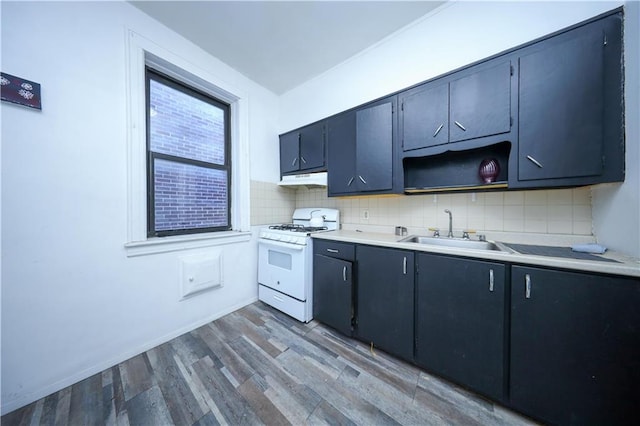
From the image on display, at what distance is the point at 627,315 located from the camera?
0.88 meters

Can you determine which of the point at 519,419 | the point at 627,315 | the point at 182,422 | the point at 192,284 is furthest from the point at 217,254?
the point at 627,315

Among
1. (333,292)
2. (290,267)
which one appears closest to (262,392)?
(333,292)

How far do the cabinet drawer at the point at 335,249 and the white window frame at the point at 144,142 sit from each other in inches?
37.2

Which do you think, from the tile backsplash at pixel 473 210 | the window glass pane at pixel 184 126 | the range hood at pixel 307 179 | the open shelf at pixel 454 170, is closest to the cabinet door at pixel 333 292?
the tile backsplash at pixel 473 210

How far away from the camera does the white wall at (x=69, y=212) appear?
118 centimetres

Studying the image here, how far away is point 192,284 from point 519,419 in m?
2.53

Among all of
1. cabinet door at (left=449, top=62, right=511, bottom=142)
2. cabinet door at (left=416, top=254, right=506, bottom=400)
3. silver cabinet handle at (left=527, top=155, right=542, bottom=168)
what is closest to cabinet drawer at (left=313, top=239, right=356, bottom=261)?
cabinet door at (left=416, top=254, right=506, bottom=400)

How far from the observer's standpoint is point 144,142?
167 centimetres

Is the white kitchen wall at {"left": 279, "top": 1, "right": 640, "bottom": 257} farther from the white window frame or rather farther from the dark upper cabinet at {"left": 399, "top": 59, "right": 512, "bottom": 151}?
the white window frame

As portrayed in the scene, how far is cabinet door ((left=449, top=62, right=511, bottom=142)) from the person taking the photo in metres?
1.30

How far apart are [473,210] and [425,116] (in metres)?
0.90

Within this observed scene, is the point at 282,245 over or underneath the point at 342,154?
underneath

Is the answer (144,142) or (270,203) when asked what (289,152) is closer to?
(270,203)

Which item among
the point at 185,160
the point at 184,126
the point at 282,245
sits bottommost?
the point at 282,245
